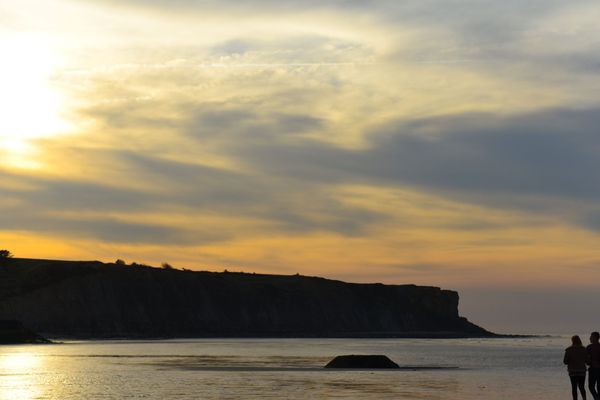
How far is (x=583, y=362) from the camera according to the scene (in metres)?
36.7

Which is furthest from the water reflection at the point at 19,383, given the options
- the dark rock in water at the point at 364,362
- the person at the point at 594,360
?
the person at the point at 594,360

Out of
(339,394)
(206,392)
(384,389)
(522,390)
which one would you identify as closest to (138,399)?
(206,392)

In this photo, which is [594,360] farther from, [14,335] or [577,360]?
[14,335]

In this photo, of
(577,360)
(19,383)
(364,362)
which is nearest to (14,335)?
(364,362)

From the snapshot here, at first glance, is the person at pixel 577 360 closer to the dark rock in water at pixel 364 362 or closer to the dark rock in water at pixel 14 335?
the dark rock in water at pixel 364 362

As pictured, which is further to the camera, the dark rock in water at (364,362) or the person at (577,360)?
the dark rock in water at (364,362)

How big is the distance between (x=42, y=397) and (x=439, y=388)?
20.8 meters

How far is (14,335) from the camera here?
582ft

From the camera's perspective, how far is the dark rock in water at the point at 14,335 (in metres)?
174

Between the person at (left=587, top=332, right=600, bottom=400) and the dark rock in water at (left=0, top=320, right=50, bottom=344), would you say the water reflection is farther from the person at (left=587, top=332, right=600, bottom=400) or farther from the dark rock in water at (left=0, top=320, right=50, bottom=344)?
the dark rock in water at (left=0, top=320, right=50, bottom=344)

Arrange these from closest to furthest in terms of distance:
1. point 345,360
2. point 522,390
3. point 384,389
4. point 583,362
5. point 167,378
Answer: point 583,362 → point 384,389 → point 522,390 → point 167,378 → point 345,360

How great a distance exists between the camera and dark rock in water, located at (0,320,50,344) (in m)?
174

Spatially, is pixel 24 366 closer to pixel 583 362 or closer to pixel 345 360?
pixel 345 360

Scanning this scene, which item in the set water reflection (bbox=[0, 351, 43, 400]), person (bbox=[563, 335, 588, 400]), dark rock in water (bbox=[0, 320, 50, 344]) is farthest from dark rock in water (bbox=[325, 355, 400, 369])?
dark rock in water (bbox=[0, 320, 50, 344])
